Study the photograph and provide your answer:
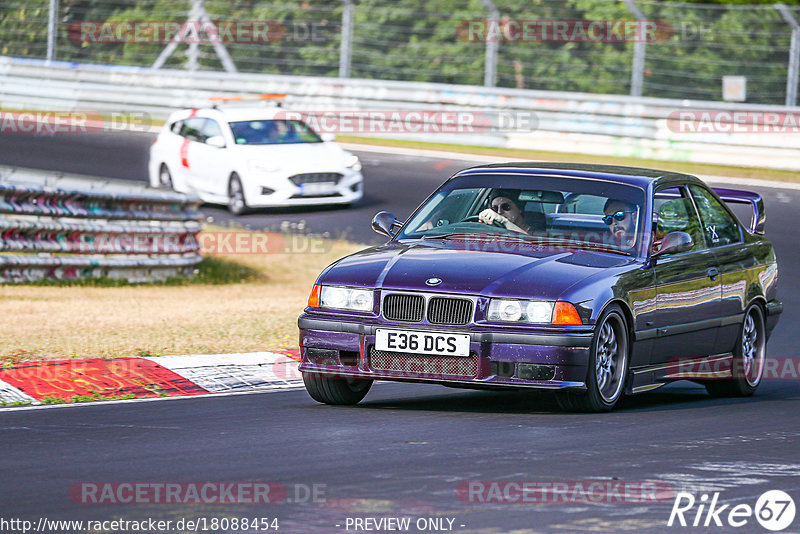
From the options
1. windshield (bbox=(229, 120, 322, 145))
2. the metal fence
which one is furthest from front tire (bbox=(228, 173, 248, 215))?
the metal fence

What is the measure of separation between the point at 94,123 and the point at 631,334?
2258 centimetres

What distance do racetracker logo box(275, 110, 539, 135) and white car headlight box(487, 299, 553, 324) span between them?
18429 millimetres

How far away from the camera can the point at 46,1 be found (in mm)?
30609

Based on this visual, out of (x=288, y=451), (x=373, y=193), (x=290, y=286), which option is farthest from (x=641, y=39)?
(x=288, y=451)

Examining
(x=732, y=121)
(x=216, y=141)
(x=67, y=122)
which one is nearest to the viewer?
(x=216, y=141)

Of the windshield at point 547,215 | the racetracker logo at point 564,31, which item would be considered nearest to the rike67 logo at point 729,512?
the windshield at point 547,215

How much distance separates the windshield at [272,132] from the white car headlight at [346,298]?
13291mm

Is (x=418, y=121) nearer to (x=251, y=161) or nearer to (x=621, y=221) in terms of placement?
(x=251, y=161)

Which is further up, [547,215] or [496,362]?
[547,215]

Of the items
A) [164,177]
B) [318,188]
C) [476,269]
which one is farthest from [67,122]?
[476,269]

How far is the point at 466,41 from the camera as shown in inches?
1121

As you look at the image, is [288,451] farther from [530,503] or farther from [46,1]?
[46,1]

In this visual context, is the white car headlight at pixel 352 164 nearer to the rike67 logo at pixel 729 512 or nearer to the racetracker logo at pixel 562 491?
the racetracker logo at pixel 562 491

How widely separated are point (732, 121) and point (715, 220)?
47.0ft
